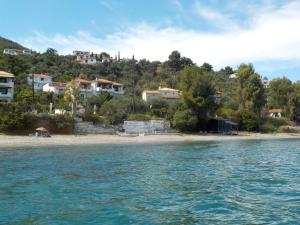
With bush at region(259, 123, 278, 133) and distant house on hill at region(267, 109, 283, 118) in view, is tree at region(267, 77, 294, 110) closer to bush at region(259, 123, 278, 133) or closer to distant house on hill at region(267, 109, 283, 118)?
distant house on hill at region(267, 109, 283, 118)

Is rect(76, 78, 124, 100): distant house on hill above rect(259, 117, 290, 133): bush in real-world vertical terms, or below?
above

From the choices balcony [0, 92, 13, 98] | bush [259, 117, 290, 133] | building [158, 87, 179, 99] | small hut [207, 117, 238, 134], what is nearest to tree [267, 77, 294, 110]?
bush [259, 117, 290, 133]

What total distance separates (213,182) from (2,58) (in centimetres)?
9117

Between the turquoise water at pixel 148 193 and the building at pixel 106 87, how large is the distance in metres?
75.2

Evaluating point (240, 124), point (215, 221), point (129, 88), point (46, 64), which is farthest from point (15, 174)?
point (46, 64)

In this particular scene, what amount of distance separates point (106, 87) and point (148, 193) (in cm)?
9192

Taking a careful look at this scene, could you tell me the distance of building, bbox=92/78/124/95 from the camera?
109525 mm

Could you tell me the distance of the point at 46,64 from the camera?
464ft

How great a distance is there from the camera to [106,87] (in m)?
112

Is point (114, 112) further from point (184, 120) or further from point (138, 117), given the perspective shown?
point (184, 120)

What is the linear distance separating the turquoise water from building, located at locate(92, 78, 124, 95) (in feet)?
247

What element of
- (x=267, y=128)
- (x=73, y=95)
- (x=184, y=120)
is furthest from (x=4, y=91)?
(x=267, y=128)

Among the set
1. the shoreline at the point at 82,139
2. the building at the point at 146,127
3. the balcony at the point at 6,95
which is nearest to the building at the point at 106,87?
the building at the point at 146,127

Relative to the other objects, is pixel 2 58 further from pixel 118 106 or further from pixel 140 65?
pixel 140 65
